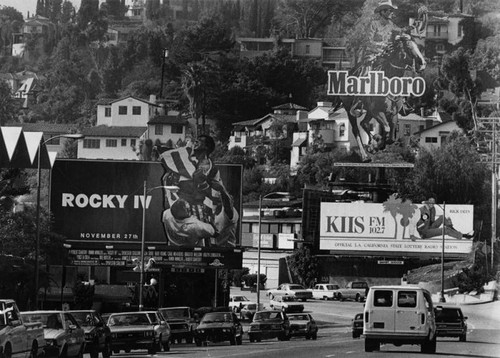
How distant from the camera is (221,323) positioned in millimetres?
60781

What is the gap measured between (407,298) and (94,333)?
929 cm

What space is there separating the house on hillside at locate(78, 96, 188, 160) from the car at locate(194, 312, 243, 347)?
78.6 meters

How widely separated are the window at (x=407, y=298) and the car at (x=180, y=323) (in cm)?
1727

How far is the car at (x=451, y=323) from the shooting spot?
61.2 metres

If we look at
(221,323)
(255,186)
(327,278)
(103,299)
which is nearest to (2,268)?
(221,323)

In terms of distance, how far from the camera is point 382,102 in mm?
174750

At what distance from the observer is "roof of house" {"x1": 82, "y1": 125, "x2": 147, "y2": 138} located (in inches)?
5955

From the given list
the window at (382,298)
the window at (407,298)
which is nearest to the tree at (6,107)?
the window at (382,298)

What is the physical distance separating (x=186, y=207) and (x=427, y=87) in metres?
108

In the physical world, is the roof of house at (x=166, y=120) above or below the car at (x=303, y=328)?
above

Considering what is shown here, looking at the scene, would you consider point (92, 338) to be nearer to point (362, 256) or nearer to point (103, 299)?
point (103, 299)

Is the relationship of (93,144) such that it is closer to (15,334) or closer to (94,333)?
(94,333)

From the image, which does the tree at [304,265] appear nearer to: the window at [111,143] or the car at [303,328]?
the window at [111,143]

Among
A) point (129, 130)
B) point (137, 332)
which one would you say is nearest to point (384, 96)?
point (129, 130)
